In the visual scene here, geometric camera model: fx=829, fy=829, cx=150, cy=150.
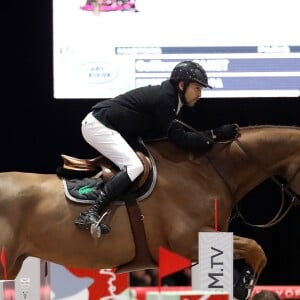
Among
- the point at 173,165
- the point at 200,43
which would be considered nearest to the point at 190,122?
the point at 200,43

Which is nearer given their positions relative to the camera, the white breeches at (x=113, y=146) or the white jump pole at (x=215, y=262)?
the white jump pole at (x=215, y=262)

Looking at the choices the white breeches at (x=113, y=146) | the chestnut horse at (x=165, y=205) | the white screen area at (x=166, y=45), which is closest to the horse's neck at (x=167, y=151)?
the chestnut horse at (x=165, y=205)

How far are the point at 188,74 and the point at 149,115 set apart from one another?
33 cm

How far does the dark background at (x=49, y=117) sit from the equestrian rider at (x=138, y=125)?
241 centimetres

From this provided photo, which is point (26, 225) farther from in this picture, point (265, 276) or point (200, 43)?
point (265, 276)

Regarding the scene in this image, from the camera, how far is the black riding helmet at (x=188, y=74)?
15.5ft

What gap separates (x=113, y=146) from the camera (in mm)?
4801

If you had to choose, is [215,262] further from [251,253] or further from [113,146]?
[113,146]

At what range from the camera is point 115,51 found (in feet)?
21.9

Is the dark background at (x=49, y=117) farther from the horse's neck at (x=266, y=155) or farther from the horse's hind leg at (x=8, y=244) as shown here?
the horse's hind leg at (x=8, y=244)

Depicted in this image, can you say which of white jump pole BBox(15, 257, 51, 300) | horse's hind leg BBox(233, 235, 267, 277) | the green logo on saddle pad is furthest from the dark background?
horse's hind leg BBox(233, 235, 267, 277)

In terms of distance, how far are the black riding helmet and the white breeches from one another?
47cm

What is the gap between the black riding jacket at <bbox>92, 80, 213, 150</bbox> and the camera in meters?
4.71

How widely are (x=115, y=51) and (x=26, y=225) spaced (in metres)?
2.28
